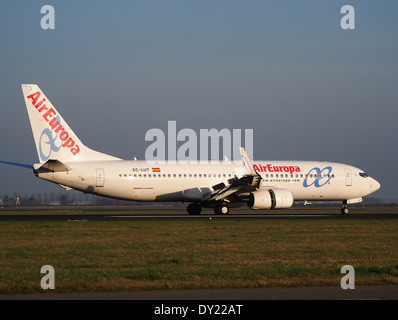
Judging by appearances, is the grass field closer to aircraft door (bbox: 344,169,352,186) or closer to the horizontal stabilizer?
the horizontal stabilizer

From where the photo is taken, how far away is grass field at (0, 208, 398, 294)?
16984 mm

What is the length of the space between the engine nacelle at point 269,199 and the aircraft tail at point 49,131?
1218 centimetres

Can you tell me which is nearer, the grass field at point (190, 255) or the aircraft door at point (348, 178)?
the grass field at point (190, 255)

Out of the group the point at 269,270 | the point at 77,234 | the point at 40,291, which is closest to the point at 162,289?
the point at 40,291

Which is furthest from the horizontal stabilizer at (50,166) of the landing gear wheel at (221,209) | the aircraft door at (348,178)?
the aircraft door at (348,178)

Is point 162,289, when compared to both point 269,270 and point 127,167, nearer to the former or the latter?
point 269,270

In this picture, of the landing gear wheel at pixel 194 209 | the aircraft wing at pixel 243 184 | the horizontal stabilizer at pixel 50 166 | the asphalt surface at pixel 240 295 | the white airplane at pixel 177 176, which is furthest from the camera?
the landing gear wheel at pixel 194 209

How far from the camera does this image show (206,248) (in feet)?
82.5

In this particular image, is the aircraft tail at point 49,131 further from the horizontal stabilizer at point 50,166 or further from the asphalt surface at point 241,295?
the asphalt surface at point 241,295

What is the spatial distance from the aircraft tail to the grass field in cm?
1000

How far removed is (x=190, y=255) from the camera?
22844 mm

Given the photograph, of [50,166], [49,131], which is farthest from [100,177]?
[49,131]

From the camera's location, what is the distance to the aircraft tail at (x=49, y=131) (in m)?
46.0

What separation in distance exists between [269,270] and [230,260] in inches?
104
